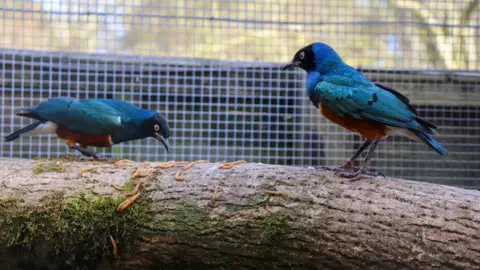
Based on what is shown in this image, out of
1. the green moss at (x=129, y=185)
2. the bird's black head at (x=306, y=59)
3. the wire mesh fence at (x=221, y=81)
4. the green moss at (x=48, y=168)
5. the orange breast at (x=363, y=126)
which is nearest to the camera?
the green moss at (x=129, y=185)

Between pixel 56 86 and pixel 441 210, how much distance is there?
301 centimetres

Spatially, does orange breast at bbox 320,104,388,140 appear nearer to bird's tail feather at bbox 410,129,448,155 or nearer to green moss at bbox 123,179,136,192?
bird's tail feather at bbox 410,129,448,155

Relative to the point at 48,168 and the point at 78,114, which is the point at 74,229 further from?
the point at 78,114

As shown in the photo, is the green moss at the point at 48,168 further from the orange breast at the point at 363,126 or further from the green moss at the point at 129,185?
the orange breast at the point at 363,126

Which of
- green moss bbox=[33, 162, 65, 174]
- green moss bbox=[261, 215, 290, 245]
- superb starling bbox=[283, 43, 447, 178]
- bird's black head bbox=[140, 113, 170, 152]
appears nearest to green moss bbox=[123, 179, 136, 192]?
green moss bbox=[33, 162, 65, 174]

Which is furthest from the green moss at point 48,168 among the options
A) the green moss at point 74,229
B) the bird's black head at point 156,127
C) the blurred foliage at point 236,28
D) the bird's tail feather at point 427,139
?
the blurred foliage at point 236,28

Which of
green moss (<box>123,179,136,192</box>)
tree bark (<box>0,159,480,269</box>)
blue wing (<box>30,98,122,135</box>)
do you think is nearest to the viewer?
tree bark (<box>0,159,480,269</box>)

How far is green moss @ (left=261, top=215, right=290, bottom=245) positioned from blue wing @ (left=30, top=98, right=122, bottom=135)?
1.88 m

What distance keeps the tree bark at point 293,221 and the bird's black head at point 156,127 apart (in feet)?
5.06

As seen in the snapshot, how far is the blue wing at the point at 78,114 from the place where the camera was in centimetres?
408

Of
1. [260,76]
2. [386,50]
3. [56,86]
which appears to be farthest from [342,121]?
[56,86]

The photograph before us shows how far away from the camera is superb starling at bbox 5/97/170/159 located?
4.09 meters

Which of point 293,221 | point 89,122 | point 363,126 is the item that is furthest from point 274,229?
point 89,122

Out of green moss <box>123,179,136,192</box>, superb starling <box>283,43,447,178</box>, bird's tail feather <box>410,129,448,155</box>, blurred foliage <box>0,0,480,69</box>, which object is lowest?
green moss <box>123,179,136,192</box>
